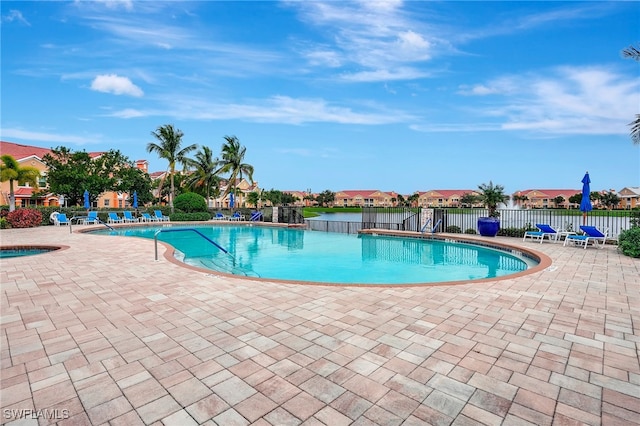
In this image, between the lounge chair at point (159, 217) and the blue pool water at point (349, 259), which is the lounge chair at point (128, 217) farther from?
the blue pool water at point (349, 259)

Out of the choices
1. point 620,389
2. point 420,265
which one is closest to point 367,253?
point 420,265

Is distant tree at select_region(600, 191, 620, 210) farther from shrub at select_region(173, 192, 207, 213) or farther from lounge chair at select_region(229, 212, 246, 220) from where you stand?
shrub at select_region(173, 192, 207, 213)

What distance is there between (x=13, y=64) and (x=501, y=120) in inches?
1114

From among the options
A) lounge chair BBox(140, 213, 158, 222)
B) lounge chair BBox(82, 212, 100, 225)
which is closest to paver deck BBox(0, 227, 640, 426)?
lounge chair BBox(82, 212, 100, 225)

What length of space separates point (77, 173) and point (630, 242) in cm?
3268

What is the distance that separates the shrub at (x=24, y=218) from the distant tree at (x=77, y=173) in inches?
336

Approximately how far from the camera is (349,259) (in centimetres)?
1163

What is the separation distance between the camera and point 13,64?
14398 mm

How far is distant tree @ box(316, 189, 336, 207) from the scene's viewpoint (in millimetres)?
86375

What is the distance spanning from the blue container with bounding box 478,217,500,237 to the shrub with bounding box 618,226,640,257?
4.75m

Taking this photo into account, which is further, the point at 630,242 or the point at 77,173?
the point at 77,173

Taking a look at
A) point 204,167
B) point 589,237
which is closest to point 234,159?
point 204,167

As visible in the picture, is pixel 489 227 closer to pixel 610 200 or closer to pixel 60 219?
pixel 60 219

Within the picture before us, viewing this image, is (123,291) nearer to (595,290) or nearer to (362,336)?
(362,336)
